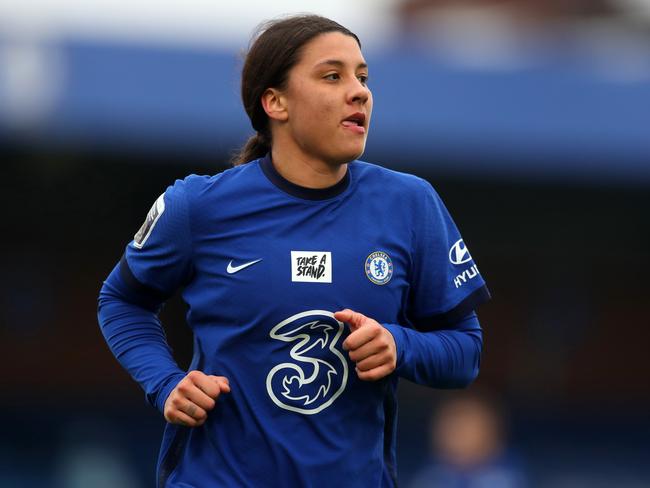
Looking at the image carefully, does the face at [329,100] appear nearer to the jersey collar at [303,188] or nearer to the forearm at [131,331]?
the jersey collar at [303,188]

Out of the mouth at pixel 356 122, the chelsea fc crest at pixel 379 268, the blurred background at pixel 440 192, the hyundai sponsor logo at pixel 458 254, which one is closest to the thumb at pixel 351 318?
the chelsea fc crest at pixel 379 268

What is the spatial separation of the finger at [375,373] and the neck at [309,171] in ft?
1.92

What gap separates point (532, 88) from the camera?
1416 cm

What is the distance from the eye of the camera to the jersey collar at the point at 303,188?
3.83 m

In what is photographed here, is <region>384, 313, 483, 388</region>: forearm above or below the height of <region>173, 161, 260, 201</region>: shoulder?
below

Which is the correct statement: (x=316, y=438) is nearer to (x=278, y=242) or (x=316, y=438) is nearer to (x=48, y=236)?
(x=278, y=242)

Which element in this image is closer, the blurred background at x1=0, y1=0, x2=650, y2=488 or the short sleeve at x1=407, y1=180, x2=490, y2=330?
the short sleeve at x1=407, y1=180, x2=490, y2=330

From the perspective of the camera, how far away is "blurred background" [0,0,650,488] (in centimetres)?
1296

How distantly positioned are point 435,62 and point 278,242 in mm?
10717

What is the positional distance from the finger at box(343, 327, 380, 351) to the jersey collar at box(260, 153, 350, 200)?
482 millimetres

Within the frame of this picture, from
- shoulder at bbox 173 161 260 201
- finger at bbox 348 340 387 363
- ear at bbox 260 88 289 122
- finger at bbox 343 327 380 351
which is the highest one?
ear at bbox 260 88 289 122

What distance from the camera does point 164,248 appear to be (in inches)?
150

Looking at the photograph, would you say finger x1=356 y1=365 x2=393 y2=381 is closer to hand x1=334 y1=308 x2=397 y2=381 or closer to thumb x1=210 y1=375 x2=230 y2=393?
hand x1=334 y1=308 x2=397 y2=381

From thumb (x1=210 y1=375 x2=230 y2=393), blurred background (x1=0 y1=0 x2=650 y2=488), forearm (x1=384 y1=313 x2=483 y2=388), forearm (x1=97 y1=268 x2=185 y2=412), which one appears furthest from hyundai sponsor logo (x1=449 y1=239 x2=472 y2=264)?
blurred background (x1=0 y1=0 x2=650 y2=488)
